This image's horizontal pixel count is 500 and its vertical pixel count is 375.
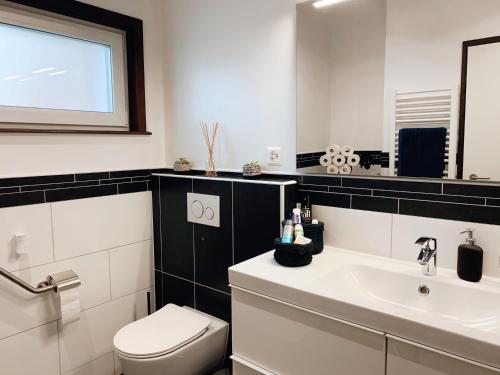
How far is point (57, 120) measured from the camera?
192 centimetres

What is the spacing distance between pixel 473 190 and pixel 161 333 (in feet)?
4.56

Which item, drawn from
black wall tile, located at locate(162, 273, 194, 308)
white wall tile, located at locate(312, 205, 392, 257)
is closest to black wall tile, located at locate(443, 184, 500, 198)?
white wall tile, located at locate(312, 205, 392, 257)

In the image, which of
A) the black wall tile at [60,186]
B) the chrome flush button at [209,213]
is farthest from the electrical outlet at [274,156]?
the black wall tile at [60,186]

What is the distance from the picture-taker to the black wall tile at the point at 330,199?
1628 millimetres

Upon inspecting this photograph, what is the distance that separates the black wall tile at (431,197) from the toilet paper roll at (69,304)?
4.82 feet

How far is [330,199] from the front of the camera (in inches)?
66.0

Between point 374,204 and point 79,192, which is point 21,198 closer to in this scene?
point 79,192

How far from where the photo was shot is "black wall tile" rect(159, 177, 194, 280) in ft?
6.72

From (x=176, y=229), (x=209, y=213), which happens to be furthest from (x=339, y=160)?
(x=176, y=229)

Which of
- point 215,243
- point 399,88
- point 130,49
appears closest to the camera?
point 399,88

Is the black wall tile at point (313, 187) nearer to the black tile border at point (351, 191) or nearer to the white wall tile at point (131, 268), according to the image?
the black tile border at point (351, 191)

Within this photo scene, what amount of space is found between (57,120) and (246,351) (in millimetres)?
1447

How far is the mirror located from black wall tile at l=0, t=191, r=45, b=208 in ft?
4.03

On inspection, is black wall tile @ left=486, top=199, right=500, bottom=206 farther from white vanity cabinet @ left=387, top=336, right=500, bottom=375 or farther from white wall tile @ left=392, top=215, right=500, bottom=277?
white vanity cabinet @ left=387, top=336, right=500, bottom=375
